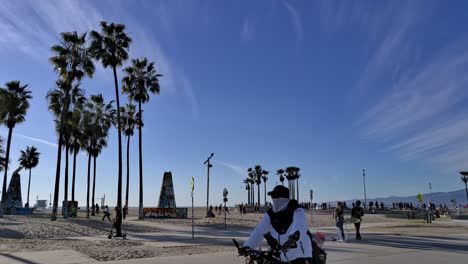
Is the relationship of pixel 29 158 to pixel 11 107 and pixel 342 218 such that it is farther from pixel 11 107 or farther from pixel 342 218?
pixel 342 218

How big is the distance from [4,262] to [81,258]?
202 cm

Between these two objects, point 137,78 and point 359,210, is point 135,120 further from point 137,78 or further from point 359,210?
point 359,210

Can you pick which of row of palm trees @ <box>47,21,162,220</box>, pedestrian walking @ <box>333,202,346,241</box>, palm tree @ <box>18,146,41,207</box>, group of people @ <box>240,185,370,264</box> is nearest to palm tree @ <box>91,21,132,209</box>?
row of palm trees @ <box>47,21,162,220</box>

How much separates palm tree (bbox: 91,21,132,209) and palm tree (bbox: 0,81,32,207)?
35.4 ft

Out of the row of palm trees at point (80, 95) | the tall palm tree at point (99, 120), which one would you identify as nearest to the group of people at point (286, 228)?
the row of palm trees at point (80, 95)

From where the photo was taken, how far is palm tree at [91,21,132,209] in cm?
3697

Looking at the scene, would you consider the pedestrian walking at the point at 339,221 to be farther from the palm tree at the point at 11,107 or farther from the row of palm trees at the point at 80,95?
the palm tree at the point at 11,107

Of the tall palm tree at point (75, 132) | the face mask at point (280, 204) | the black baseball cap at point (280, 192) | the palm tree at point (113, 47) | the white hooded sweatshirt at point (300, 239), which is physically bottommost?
the white hooded sweatshirt at point (300, 239)

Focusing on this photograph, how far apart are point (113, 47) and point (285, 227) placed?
118ft

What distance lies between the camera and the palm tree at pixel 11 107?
40500 millimetres

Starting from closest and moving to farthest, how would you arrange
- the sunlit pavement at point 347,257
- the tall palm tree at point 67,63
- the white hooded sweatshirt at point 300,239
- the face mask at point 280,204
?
the white hooded sweatshirt at point 300,239
the face mask at point 280,204
the sunlit pavement at point 347,257
the tall palm tree at point 67,63

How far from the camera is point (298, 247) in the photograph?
14.4 feet

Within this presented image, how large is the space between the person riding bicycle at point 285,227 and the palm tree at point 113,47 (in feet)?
109

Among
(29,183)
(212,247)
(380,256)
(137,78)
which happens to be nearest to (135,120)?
(137,78)
